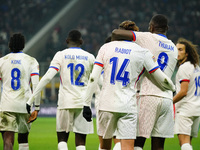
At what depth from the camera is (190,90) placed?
283 inches

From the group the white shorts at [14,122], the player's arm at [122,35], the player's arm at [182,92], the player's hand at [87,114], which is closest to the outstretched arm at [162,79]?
the player's arm at [122,35]

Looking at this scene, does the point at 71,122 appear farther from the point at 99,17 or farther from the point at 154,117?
the point at 99,17

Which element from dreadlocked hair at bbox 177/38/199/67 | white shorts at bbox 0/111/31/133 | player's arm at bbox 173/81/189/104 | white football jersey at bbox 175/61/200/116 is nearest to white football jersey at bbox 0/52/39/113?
white shorts at bbox 0/111/31/133

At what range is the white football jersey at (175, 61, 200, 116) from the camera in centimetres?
707

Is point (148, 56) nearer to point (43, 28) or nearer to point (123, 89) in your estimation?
point (123, 89)

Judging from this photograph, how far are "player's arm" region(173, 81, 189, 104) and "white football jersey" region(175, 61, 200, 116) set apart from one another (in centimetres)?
7

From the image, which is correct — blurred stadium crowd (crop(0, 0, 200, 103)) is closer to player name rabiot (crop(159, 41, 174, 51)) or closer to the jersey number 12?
player name rabiot (crop(159, 41, 174, 51))

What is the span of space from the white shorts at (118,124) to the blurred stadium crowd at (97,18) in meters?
20.6

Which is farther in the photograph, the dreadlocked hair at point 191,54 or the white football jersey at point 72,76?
the dreadlocked hair at point 191,54

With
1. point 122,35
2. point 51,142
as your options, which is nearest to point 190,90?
point 122,35

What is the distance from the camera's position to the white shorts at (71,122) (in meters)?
6.68

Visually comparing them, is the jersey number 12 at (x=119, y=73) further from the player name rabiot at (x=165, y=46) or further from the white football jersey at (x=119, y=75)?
the player name rabiot at (x=165, y=46)

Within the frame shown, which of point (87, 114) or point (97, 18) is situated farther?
point (97, 18)

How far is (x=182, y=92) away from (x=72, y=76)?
1.78 metres
